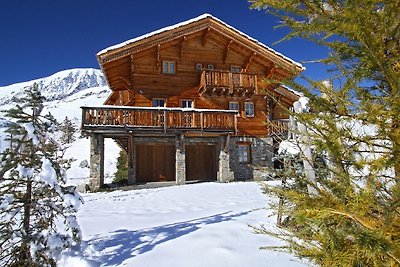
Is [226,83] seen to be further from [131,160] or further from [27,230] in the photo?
[27,230]

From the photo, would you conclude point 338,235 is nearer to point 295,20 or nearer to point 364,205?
point 364,205

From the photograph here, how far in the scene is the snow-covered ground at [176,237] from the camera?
4172 mm

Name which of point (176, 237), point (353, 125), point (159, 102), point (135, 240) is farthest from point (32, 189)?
point (159, 102)

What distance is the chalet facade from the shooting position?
15554 millimetres

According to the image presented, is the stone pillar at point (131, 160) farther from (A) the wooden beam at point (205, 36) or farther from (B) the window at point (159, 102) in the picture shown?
(A) the wooden beam at point (205, 36)

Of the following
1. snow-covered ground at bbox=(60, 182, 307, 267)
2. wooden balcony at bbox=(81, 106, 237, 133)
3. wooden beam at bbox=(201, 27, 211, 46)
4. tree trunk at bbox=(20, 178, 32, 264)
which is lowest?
snow-covered ground at bbox=(60, 182, 307, 267)

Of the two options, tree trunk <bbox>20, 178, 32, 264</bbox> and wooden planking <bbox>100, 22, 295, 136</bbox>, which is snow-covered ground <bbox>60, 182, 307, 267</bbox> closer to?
tree trunk <bbox>20, 178, 32, 264</bbox>

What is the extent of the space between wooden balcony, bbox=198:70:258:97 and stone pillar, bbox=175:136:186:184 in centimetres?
396

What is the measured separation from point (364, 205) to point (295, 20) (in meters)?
1.42

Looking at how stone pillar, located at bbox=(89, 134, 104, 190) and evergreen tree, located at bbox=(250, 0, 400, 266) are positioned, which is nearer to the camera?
evergreen tree, located at bbox=(250, 0, 400, 266)

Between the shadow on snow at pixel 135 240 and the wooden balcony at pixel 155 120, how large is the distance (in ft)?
29.7

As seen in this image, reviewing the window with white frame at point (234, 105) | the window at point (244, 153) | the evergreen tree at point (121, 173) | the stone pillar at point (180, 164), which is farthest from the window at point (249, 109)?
the evergreen tree at point (121, 173)

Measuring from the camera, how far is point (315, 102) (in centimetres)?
209

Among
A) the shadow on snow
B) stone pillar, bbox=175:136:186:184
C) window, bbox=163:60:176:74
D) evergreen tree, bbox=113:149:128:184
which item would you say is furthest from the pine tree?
window, bbox=163:60:176:74
